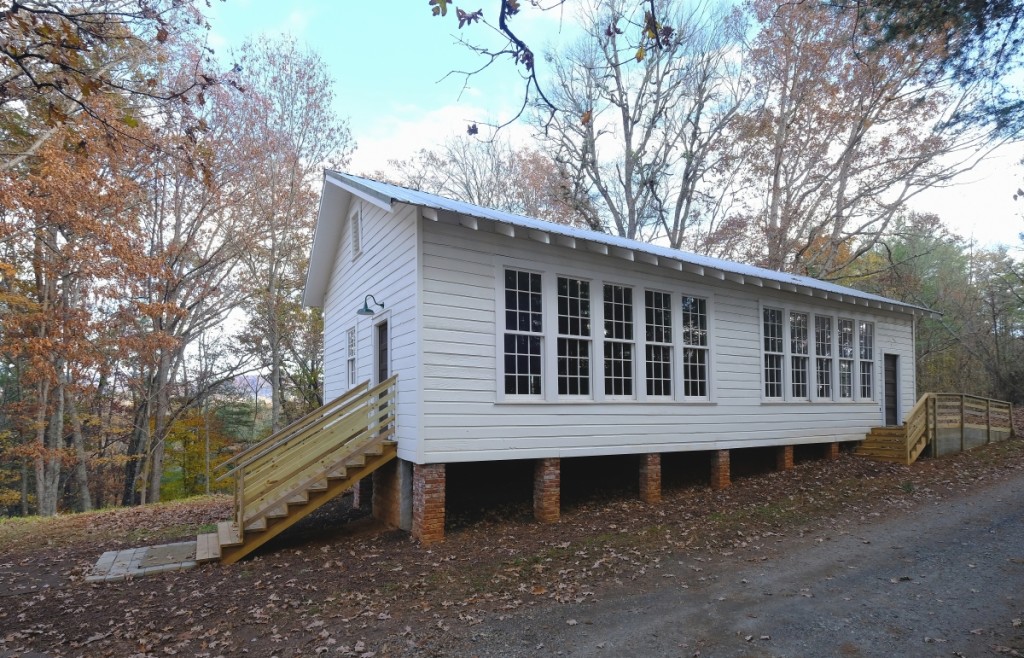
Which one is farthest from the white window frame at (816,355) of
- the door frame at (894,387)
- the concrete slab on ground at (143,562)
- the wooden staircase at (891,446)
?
the concrete slab on ground at (143,562)

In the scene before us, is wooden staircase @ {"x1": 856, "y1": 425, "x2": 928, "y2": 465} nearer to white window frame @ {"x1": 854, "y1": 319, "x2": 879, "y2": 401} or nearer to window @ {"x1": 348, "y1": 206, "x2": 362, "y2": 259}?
white window frame @ {"x1": 854, "y1": 319, "x2": 879, "y2": 401}

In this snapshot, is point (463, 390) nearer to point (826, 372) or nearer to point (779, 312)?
point (779, 312)

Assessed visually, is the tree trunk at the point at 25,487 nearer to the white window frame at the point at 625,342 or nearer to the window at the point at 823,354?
the white window frame at the point at 625,342

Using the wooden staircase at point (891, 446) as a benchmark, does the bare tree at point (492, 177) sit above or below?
above

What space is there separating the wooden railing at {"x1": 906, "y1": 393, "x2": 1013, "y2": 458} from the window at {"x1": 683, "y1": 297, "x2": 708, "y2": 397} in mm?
5298

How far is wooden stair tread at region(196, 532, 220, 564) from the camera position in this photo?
26.4 feet

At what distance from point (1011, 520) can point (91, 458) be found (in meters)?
23.6

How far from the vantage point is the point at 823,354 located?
13.6 meters

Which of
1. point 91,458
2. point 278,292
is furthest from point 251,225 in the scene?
point 91,458

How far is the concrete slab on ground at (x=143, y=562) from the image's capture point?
7727mm

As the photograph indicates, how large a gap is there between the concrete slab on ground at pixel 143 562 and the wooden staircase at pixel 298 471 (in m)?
0.19

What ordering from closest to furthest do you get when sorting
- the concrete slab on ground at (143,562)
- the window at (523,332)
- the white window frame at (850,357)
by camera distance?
the concrete slab on ground at (143,562) < the window at (523,332) < the white window frame at (850,357)

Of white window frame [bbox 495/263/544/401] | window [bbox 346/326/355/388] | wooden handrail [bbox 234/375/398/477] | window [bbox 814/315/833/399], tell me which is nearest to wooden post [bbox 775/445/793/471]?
window [bbox 814/315/833/399]

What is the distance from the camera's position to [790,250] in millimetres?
22938
